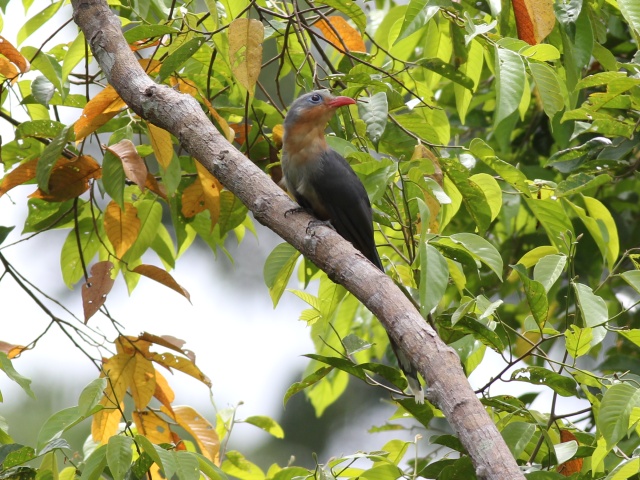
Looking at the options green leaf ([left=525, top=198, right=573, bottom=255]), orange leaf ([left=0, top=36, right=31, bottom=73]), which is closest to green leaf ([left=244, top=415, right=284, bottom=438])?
green leaf ([left=525, top=198, right=573, bottom=255])

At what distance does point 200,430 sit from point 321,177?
4.28 feet

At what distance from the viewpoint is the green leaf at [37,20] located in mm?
3090

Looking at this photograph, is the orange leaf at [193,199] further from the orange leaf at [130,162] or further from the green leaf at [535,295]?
the green leaf at [535,295]

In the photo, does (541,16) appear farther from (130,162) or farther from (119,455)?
(119,455)

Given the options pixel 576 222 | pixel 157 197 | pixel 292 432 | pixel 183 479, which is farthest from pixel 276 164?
pixel 292 432

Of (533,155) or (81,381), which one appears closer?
(533,155)

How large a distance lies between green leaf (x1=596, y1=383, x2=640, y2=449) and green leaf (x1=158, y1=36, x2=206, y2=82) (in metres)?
1.69

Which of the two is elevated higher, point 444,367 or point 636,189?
point 444,367

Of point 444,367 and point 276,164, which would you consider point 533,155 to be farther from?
point 444,367

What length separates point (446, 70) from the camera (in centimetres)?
280

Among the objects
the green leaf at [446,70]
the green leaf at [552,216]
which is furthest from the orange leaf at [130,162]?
the green leaf at [552,216]

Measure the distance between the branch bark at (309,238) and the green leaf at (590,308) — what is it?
0.42 m

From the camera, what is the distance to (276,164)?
324cm

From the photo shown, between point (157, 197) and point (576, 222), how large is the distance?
7.67 ft
